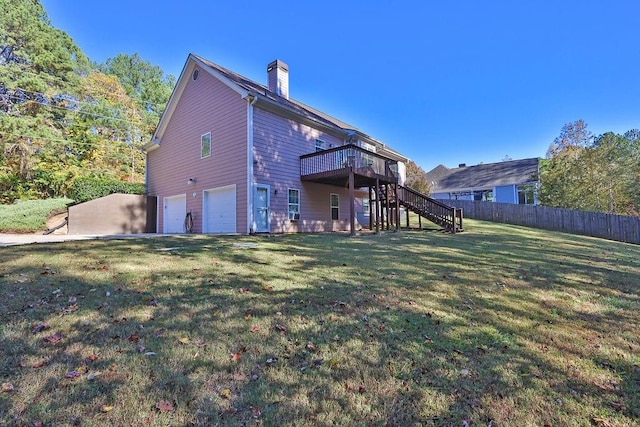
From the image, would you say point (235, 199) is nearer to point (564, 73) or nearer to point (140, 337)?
point (140, 337)

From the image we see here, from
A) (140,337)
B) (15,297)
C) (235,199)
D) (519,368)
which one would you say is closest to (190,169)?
(235,199)

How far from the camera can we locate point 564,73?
16.6m

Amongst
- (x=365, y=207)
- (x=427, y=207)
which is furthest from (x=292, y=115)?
(x=427, y=207)

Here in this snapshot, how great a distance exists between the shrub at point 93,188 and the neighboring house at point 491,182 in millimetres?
29412

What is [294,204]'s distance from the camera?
14.1 m

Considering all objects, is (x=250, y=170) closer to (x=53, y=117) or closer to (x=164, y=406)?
(x=164, y=406)

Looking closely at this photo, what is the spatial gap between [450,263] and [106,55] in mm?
37372

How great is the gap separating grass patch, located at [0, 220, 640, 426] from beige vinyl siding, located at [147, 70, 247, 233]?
791cm

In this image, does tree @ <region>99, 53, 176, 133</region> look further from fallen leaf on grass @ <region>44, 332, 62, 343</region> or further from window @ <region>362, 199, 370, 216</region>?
fallen leaf on grass @ <region>44, 332, 62, 343</region>

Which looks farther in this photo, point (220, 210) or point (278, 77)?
point (278, 77)

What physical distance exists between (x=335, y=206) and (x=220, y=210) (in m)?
5.80

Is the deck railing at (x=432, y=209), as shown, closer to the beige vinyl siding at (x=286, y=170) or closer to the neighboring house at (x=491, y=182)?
the beige vinyl siding at (x=286, y=170)

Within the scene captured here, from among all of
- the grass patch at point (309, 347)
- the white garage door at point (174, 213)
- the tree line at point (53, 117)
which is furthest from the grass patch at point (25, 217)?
the grass patch at point (309, 347)

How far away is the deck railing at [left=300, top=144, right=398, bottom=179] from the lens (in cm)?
1312
